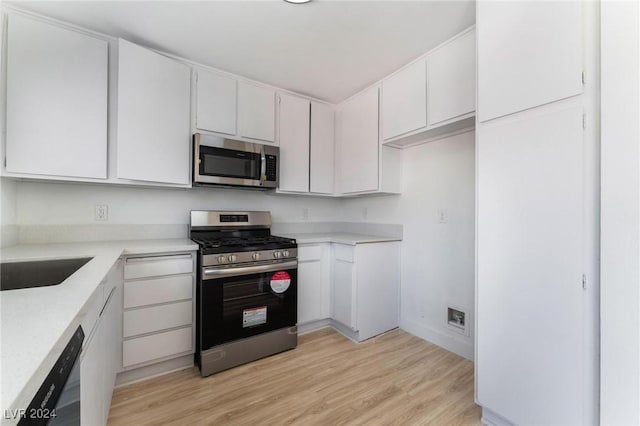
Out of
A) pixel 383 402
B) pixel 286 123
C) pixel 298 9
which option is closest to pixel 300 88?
pixel 286 123

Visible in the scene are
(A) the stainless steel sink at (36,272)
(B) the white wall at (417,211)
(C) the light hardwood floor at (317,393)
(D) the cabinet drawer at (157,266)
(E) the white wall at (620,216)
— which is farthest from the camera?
(B) the white wall at (417,211)

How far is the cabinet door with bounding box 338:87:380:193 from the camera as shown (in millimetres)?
2672

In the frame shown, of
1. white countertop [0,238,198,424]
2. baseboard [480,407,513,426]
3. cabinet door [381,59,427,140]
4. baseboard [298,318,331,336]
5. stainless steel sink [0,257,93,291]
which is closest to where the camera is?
white countertop [0,238,198,424]

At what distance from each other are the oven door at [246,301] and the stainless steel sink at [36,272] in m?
0.72

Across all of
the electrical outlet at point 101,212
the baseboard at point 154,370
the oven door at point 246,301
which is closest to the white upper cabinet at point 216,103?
the electrical outlet at point 101,212

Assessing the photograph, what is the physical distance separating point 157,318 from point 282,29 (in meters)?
2.17

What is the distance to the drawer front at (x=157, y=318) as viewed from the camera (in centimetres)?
182

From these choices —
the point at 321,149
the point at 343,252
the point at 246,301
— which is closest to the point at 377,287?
the point at 343,252

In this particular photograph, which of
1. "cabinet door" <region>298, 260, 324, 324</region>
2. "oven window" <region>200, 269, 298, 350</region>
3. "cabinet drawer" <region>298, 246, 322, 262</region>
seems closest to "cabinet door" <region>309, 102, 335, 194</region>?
"cabinet drawer" <region>298, 246, 322, 262</region>

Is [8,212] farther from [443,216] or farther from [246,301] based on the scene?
[443,216]

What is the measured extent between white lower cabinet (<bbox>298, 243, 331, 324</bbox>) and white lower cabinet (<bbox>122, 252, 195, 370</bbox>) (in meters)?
0.95

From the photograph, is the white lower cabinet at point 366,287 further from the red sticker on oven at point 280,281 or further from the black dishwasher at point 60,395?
the black dishwasher at point 60,395

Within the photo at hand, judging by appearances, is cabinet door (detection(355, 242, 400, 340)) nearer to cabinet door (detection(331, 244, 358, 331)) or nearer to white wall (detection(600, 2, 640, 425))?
cabinet door (detection(331, 244, 358, 331))

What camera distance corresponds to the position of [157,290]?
1.90 metres
